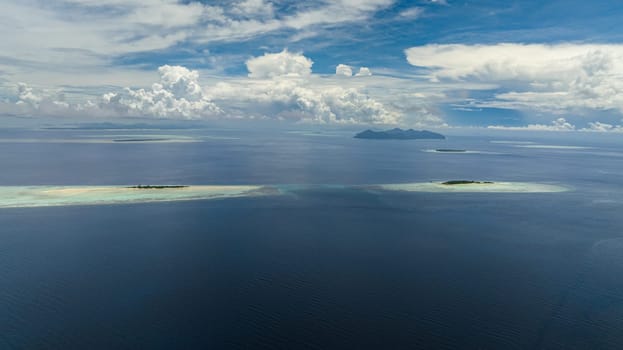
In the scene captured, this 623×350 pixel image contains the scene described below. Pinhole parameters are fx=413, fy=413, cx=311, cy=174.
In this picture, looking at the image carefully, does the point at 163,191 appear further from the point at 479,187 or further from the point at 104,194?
the point at 479,187

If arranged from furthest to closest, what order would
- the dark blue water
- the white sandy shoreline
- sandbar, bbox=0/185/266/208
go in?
the white sandy shoreline < sandbar, bbox=0/185/266/208 < the dark blue water

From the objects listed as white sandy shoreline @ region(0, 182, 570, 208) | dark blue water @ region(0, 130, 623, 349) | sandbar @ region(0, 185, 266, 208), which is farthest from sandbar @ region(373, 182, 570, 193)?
sandbar @ region(0, 185, 266, 208)

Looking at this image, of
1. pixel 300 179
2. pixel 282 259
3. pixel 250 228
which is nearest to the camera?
pixel 282 259

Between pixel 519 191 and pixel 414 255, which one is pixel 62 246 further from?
pixel 519 191

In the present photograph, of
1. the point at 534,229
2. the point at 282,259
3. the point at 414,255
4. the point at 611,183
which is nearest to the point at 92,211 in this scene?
the point at 282,259

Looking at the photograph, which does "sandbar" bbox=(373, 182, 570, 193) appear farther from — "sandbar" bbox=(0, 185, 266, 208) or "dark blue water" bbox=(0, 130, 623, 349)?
"sandbar" bbox=(0, 185, 266, 208)

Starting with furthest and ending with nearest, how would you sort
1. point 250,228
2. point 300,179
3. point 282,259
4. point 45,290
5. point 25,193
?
point 300,179 → point 25,193 → point 250,228 → point 282,259 → point 45,290

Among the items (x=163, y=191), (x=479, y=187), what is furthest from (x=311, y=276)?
(x=479, y=187)

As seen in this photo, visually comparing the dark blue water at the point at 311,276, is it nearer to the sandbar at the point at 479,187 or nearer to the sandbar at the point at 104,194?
the sandbar at the point at 104,194

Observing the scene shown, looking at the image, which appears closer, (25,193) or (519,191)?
(25,193)

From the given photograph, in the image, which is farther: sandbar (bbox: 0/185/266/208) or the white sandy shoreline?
the white sandy shoreline
